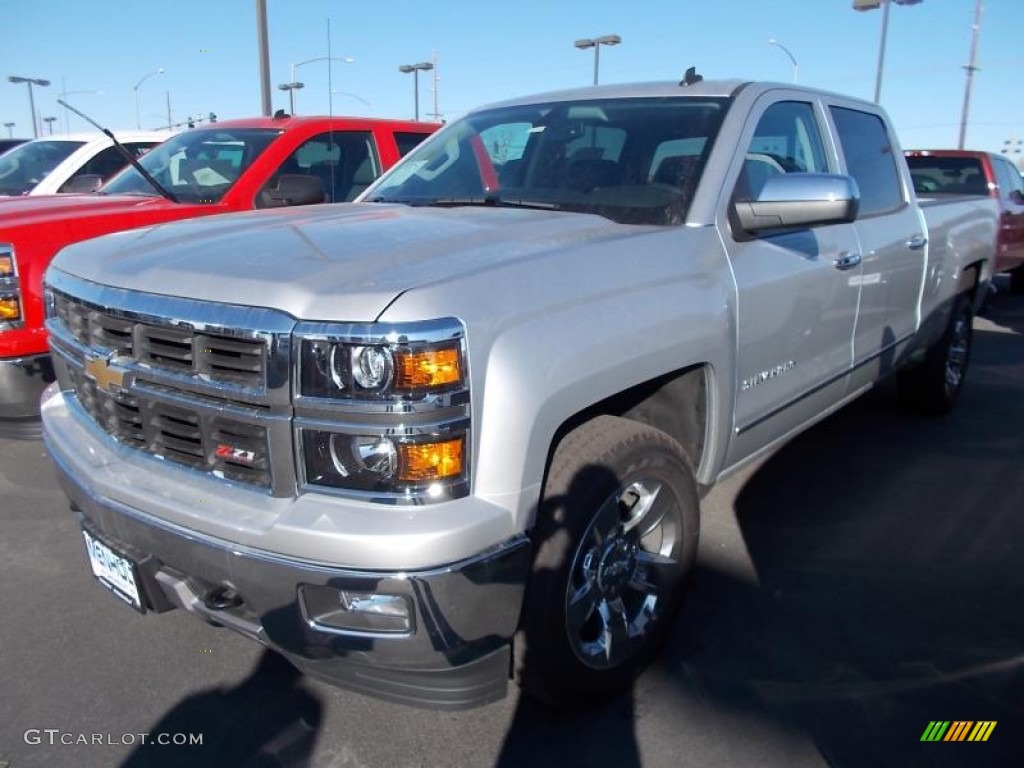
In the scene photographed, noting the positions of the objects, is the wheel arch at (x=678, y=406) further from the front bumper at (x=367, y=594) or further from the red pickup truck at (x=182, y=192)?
the red pickup truck at (x=182, y=192)

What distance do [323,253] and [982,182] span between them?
10151mm

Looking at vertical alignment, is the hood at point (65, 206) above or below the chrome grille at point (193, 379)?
above

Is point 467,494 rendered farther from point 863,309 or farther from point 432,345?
point 863,309

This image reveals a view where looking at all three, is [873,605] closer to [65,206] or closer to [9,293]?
[9,293]

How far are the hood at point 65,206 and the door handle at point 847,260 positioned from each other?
12.4 feet

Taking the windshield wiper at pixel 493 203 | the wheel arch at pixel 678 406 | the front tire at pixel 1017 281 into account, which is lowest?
the front tire at pixel 1017 281

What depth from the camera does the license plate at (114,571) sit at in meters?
2.24

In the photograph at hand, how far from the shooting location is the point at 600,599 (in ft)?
8.20

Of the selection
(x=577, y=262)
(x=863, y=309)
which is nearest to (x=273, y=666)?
(x=577, y=262)

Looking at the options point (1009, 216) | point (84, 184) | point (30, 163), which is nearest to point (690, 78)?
point (84, 184)

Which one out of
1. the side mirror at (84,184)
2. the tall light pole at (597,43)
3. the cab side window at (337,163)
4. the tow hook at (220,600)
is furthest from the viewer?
the tall light pole at (597,43)

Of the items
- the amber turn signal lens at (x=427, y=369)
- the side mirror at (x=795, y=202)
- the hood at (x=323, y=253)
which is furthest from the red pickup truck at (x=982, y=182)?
the amber turn signal lens at (x=427, y=369)

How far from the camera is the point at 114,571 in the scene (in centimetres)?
233

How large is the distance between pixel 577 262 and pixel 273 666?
1.70 metres
